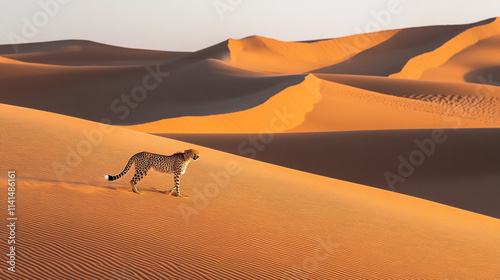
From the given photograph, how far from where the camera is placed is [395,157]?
22812 mm

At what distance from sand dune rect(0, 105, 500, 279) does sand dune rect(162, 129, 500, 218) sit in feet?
18.3

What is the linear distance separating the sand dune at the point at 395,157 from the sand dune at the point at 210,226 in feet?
18.3

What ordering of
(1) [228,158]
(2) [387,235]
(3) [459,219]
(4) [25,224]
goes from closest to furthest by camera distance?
(4) [25,224] < (2) [387,235] < (3) [459,219] < (1) [228,158]

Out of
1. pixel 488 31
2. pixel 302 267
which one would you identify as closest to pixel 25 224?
pixel 302 267

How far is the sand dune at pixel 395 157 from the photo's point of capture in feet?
66.2

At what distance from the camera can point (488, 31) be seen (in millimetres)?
94062

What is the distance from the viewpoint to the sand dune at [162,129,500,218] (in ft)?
66.2

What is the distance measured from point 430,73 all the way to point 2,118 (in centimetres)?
7092

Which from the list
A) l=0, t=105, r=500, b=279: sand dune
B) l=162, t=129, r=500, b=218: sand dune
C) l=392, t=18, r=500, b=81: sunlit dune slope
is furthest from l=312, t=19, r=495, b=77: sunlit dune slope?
l=0, t=105, r=500, b=279: sand dune

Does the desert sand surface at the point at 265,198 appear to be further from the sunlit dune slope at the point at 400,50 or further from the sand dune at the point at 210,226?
the sunlit dune slope at the point at 400,50

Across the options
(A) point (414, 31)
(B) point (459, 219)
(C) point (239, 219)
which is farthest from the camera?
(A) point (414, 31)

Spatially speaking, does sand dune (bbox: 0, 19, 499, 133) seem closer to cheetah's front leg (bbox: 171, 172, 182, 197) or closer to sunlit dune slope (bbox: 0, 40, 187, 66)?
cheetah's front leg (bbox: 171, 172, 182, 197)

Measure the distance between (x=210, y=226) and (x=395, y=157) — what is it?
617 inches

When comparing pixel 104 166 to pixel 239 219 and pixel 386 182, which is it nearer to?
pixel 239 219
